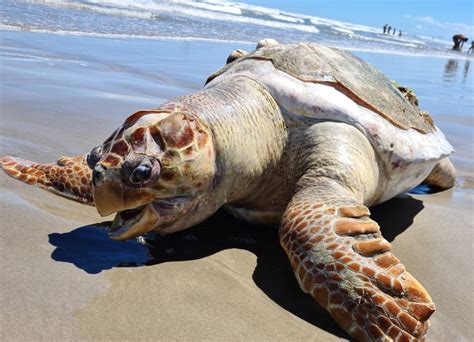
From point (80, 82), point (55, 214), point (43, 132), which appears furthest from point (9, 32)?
point (55, 214)

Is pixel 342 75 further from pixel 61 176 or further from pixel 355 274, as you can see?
pixel 61 176

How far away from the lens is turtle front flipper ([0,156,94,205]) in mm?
3236

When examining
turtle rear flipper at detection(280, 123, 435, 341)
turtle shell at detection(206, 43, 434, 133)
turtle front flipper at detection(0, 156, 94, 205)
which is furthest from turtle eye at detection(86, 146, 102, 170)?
turtle shell at detection(206, 43, 434, 133)

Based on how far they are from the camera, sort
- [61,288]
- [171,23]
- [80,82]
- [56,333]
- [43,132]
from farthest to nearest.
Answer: [171,23] < [80,82] < [43,132] < [61,288] < [56,333]

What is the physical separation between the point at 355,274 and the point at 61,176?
1991 millimetres

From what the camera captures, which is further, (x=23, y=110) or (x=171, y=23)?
(x=171, y=23)

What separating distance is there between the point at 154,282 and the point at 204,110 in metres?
0.97

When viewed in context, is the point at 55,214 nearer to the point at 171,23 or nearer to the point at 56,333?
the point at 56,333

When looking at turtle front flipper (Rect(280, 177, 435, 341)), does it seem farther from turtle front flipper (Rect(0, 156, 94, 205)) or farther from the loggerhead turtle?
turtle front flipper (Rect(0, 156, 94, 205))

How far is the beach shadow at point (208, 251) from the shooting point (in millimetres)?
2342

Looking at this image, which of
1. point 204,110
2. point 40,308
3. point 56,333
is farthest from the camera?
point 204,110

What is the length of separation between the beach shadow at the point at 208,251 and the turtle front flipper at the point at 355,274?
11 centimetres

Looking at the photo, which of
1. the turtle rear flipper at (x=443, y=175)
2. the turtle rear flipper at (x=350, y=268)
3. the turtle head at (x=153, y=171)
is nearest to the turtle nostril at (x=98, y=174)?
the turtle head at (x=153, y=171)

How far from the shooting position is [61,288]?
211cm
